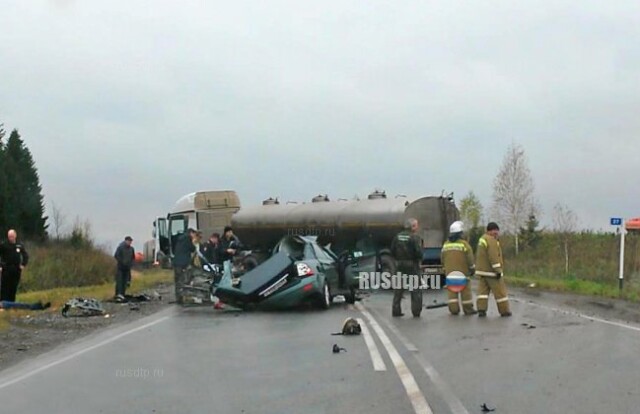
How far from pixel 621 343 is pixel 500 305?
472cm

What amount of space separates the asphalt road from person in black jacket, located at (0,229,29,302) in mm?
5938

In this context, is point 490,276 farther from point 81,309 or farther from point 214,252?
point 214,252

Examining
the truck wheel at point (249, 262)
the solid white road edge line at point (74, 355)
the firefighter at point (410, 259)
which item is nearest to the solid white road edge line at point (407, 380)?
the firefighter at point (410, 259)

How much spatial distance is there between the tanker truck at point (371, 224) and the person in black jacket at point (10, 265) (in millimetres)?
6281

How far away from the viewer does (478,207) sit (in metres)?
64.2

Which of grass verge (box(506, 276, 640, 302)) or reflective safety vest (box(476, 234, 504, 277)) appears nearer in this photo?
reflective safety vest (box(476, 234, 504, 277))

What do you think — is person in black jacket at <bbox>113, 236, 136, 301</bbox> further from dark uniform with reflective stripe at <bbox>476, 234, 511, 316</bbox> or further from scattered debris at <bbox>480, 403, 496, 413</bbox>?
scattered debris at <bbox>480, 403, 496, 413</bbox>

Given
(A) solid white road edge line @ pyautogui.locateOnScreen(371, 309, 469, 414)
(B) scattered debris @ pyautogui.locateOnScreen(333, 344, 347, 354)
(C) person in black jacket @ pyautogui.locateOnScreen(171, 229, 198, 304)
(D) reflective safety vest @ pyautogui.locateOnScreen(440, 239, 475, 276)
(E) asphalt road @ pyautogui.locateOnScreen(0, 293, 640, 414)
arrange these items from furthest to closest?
(C) person in black jacket @ pyautogui.locateOnScreen(171, 229, 198, 304) → (D) reflective safety vest @ pyautogui.locateOnScreen(440, 239, 475, 276) → (B) scattered debris @ pyautogui.locateOnScreen(333, 344, 347, 354) → (E) asphalt road @ pyautogui.locateOnScreen(0, 293, 640, 414) → (A) solid white road edge line @ pyautogui.locateOnScreen(371, 309, 469, 414)

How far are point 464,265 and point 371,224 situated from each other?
439 inches

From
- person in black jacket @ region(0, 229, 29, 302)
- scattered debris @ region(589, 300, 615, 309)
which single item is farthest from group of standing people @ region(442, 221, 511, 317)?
person in black jacket @ region(0, 229, 29, 302)

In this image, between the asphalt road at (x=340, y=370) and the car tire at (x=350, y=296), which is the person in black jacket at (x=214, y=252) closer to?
the car tire at (x=350, y=296)

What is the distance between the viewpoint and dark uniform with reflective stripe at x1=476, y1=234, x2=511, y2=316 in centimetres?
1666

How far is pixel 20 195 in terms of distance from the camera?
5969 cm

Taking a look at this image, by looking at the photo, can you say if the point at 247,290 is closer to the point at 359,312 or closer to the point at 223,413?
the point at 359,312
